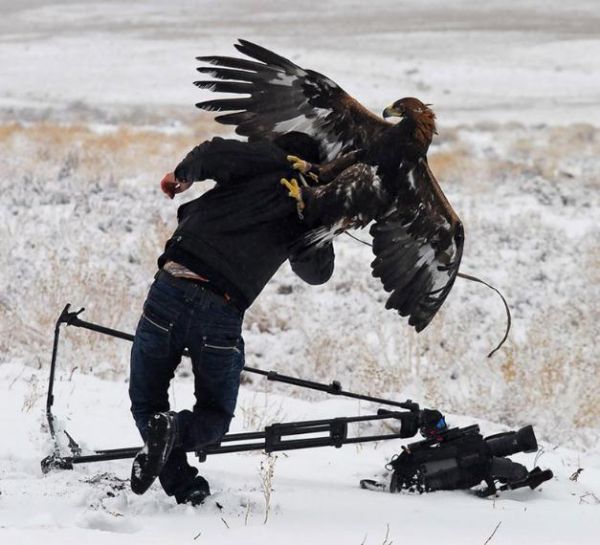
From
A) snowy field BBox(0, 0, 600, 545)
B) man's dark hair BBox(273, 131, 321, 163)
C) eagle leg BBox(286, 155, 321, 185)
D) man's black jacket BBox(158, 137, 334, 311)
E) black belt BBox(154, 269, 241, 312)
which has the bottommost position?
snowy field BBox(0, 0, 600, 545)

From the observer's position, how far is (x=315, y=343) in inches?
302

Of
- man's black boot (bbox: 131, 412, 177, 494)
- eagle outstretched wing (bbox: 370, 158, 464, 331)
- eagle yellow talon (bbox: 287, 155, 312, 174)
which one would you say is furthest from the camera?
eagle outstretched wing (bbox: 370, 158, 464, 331)

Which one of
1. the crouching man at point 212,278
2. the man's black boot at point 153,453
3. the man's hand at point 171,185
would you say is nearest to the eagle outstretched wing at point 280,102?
the crouching man at point 212,278

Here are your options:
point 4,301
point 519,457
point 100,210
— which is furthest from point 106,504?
point 100,210

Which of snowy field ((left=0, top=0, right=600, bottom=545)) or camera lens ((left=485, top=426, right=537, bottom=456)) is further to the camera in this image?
camera lens ((left=485, top=426, right=537, bottom=456))

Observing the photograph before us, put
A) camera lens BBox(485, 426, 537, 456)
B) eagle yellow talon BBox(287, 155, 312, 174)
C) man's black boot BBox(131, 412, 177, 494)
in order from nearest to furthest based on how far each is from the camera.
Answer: man's black boot BBox(131, 412, 177, 494)
eagle yellow talon BBox(287, 155, 312, 174)
camera lens BBox(485, 426, 537, 456)

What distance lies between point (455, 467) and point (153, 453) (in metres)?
1.45

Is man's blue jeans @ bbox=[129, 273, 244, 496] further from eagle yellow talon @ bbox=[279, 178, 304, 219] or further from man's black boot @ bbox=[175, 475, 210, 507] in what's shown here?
eagle yellow talon @ bbox=[279, 178, 304, 219]

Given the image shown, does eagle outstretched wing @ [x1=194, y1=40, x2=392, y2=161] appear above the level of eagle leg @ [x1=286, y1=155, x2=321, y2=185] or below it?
above

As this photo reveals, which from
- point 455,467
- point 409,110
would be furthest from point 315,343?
point 409,110

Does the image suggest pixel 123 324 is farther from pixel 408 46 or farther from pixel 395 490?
pixel 408 46

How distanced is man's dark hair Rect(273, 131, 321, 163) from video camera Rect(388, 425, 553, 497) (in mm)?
1300

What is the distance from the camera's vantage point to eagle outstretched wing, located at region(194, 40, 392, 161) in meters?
4.11

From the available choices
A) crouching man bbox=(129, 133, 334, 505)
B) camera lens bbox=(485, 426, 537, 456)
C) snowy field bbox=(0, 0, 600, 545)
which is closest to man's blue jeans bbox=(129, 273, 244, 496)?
crouching man bbox=(129, 133, 334, 505)
